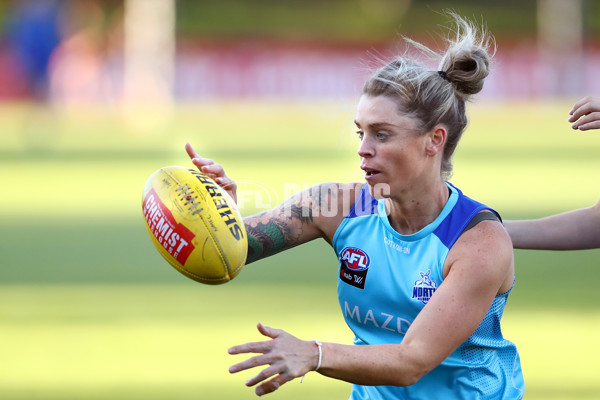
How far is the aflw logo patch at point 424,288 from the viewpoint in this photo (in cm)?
388

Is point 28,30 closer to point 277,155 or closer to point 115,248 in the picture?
point 277,155

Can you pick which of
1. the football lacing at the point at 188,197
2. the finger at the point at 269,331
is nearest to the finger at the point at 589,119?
the football lacing at the point at 188,197

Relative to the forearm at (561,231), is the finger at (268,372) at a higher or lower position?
lower

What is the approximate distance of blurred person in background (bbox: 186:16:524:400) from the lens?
3742mm

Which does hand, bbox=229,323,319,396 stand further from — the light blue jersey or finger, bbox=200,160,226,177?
finger, bbox=200,160,226,177

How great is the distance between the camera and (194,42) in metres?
34.5

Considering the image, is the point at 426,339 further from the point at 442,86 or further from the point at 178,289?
the point at 178,289

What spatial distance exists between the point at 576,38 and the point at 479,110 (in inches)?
338

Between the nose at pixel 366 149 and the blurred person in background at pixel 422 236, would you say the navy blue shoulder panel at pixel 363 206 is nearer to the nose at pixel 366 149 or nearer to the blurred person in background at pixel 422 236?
the blurred person in background at pixel 422 236

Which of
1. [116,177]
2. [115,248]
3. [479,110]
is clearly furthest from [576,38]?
[115,248]

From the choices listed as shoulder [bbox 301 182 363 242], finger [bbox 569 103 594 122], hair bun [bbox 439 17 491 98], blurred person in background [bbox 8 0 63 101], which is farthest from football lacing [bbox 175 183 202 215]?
blurred person in background [bbox 8 0 63 101]

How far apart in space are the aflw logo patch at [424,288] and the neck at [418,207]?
0.82 feet

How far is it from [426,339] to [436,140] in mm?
924

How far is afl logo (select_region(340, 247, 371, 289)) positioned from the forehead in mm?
577
